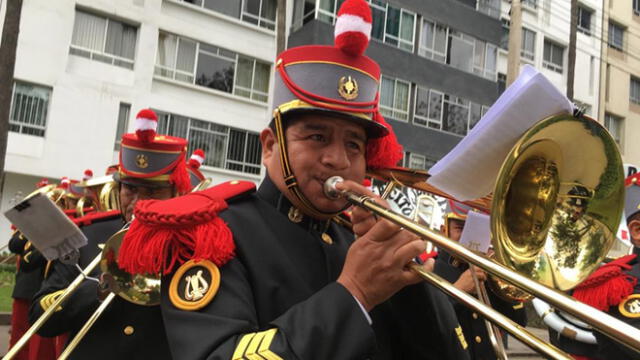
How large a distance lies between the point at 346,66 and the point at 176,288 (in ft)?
3.35

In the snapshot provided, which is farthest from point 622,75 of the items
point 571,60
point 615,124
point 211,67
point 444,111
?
point 211,67

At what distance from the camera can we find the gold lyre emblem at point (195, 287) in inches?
64.8

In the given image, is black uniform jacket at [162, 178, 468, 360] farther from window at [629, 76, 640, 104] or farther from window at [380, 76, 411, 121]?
window at [629, 76, 640, 104]

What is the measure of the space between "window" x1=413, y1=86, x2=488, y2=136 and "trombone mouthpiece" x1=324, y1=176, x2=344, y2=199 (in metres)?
20.3

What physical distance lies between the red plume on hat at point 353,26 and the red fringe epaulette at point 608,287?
310cm

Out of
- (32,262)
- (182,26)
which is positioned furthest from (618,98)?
(32,262)

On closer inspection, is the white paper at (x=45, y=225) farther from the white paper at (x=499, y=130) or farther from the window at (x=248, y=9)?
the window at (x=248, y=9)

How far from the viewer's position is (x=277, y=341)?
1479 millimetres

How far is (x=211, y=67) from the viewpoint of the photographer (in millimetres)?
18562

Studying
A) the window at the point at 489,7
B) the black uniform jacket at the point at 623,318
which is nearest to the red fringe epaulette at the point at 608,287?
the black uniform jacket at the point at 623,318

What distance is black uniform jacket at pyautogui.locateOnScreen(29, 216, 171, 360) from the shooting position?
2.72 metres

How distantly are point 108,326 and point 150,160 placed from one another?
135cm

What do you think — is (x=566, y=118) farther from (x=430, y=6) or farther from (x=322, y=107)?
(x=430, y=6)

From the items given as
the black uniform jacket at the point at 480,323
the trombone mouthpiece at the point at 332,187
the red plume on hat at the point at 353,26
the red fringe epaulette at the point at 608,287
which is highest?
the red plume on hat at the point at 353,26
